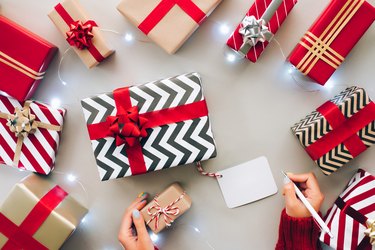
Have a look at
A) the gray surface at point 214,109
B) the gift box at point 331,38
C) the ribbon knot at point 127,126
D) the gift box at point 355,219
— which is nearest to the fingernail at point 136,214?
the gray surface at point 214,109

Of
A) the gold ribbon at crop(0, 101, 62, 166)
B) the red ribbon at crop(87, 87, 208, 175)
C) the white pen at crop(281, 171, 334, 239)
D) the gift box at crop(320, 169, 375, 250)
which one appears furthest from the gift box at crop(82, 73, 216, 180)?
the gift box at crop(320, 169, 375, 250)

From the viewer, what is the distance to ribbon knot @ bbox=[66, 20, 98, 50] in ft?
4.32

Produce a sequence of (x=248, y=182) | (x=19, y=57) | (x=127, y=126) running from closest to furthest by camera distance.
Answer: (x=127, y=126) < (x=19, y=57) < (x=248, y=182)

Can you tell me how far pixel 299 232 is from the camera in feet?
4.47

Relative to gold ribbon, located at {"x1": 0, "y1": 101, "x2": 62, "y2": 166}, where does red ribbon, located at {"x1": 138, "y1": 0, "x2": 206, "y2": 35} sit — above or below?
above

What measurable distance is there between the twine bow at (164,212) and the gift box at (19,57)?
61 centimetres

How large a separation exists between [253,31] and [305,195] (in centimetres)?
61

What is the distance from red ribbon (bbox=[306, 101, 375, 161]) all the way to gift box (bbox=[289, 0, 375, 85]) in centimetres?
12

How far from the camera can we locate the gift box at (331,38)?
1265mm

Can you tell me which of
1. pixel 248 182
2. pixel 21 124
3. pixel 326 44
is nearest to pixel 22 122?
pixel 21 124

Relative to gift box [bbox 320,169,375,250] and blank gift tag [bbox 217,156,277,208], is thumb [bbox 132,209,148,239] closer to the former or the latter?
blank gift tag [bbox 217,156,277,208]

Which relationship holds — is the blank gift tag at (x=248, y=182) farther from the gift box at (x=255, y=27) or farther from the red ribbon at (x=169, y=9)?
the red ribbon at (x=169, y=9)

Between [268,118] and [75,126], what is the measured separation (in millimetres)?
729

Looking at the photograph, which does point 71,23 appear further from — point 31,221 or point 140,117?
point 31,221
